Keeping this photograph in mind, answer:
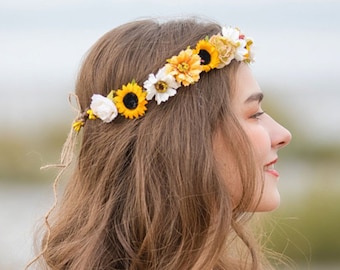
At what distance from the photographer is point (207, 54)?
1.96 m

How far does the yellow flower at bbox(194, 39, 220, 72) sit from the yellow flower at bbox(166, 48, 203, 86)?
2cm

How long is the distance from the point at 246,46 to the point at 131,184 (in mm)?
427

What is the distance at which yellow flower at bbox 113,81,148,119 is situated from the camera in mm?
1905

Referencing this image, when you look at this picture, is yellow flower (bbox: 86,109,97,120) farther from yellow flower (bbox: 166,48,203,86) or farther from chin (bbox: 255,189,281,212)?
chin (bbox: 255,189,281,212)

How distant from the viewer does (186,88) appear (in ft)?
6.36

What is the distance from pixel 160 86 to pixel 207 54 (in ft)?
0.45

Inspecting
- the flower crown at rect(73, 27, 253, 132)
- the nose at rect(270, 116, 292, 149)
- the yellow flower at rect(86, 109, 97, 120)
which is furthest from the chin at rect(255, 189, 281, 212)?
the yellow flower at rect(86, 109, 97, 120)

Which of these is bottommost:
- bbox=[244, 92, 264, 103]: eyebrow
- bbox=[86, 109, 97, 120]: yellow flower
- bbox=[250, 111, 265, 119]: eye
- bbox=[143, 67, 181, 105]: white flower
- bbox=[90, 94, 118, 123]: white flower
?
bbox=[250, 111, 265, 119]: eye

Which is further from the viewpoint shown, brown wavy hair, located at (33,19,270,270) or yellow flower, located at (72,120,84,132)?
yellow flower, located at (72,120,84,132)

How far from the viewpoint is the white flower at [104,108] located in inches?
75.1

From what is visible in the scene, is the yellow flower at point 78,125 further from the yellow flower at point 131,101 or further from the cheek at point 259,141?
the cheek at point 259,141

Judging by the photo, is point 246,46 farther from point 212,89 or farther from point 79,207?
point 79,207

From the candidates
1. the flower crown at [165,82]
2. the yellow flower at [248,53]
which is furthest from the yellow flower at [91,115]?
the yellow flower at [248,53]

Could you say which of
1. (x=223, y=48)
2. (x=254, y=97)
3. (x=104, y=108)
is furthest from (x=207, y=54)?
(x=104, y=108)
